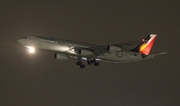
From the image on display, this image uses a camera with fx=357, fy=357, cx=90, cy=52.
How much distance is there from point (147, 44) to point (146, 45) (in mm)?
496

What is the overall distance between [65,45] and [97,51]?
674 cm

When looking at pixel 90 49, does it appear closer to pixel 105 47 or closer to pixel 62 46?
pixel 105 47

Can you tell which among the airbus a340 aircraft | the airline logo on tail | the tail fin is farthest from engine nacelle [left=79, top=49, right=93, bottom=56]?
the airline logo on tail

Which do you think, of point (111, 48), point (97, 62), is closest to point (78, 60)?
Result: point (97, 62)

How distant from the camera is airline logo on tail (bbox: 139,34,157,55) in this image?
6806 centimetres

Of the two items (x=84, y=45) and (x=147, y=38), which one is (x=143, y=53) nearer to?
(x=147, y=38)

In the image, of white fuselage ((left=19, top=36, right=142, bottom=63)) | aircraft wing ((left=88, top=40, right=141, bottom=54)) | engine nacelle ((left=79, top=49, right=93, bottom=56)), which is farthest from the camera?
aircraft wing ((left=88, top=40, right=141, bottom=54))

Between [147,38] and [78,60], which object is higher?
[147,38]

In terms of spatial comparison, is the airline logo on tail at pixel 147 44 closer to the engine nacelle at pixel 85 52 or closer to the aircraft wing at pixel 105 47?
the aircraft wing at pixel 105 47

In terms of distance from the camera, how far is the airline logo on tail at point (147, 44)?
6806 cm

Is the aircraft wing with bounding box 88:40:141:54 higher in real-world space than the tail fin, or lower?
lower

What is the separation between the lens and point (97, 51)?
61.6m

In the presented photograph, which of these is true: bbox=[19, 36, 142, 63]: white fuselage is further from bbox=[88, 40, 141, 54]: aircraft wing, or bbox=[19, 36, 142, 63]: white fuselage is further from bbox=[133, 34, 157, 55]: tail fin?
bbox=[133, 34, 157, 55]: tail fin

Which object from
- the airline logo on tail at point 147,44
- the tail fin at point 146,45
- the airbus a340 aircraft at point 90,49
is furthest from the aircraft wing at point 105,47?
the airline logo on tail at point 147,44
